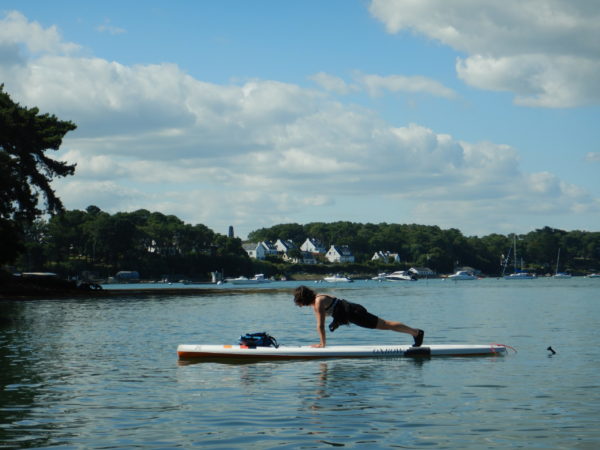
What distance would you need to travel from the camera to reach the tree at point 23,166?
61.0 meters

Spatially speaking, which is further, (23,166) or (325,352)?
(23,166)

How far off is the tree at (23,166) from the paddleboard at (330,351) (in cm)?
4359

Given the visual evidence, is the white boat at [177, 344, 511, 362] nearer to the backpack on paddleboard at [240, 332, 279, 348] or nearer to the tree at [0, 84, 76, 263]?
the backpack on paddleboard at [240, 332, 279, 348]

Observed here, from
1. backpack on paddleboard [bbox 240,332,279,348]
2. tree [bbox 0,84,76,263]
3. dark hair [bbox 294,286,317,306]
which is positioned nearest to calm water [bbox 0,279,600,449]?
backpack on paddleboard [bbox 240,332,279,348]

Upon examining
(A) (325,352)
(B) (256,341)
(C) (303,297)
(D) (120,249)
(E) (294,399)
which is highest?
(D) (120,249)

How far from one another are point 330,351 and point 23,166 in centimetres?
5264

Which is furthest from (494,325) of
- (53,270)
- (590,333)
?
(53,270)

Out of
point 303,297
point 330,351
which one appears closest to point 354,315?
point 330,351

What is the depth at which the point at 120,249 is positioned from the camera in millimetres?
174750

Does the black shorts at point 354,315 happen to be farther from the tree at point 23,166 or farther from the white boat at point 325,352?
the tree at point 23,166

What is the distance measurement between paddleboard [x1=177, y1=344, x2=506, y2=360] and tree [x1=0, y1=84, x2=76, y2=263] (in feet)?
143

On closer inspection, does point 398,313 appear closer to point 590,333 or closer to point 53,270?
point 590,333

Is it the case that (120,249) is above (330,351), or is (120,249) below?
above

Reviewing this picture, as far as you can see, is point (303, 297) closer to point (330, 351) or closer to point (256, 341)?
point (330, 351)
